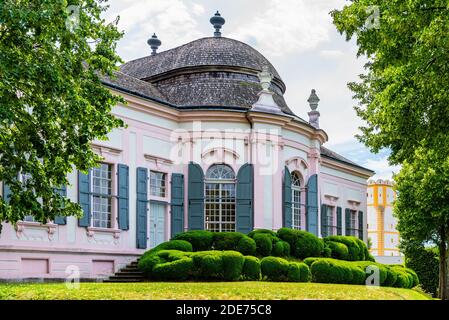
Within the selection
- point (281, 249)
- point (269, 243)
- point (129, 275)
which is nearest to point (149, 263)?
point (129, 275)

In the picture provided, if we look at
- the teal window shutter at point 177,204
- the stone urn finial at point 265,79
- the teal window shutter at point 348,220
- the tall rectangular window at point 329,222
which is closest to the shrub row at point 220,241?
the teal window shutter at point 177,204

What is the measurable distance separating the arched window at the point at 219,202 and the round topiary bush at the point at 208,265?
572cm

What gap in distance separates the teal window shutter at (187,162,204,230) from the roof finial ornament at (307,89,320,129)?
306 inches

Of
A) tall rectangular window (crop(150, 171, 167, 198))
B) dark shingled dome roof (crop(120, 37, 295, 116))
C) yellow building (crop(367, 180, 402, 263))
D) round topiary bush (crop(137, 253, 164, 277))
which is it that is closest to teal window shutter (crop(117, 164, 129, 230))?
tall rectangular window (crop(150, 171, 167, 198))

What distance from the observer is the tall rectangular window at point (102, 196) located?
2492 centimetres

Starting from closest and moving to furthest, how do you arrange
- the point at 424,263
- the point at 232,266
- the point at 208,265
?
1. the point at 208,265
2. the point at 232,266
3. the point at 424,263

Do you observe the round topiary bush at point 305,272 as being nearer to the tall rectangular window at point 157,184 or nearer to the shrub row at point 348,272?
the shrub row at point 348,272

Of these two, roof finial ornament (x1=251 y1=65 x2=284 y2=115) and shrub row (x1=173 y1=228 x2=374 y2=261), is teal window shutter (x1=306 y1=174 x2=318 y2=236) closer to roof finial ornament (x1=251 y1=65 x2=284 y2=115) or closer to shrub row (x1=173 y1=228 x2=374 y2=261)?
shrub row (x1=173 y1=228 x2=374 y2=261)

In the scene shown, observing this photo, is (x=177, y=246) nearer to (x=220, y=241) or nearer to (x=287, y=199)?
(x=220, y=241)

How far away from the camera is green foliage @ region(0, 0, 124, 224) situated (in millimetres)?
15227

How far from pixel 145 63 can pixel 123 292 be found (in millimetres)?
20016

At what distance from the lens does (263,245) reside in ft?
82.2

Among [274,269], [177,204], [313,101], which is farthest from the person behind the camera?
[313,101]

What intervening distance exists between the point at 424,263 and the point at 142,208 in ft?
72.5
